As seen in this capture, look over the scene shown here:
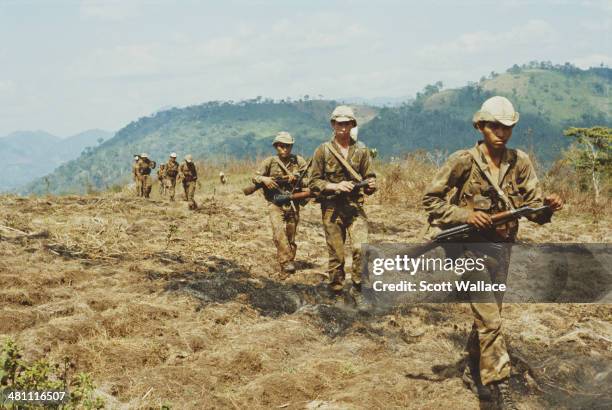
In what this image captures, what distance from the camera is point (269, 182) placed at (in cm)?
780

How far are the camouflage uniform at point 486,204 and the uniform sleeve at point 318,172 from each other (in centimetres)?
223

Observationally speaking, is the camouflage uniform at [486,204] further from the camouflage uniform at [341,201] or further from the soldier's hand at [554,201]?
the camouflage uniform at [341,201]

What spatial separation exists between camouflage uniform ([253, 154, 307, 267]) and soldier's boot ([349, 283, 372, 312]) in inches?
68.1

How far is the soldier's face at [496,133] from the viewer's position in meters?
3.54

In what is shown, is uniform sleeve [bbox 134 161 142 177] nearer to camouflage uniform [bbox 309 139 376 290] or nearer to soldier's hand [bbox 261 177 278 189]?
soldier's hand [bbox 261 177 278 189]

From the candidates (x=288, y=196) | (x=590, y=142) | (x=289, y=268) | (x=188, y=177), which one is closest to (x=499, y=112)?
(x=288, y=196)

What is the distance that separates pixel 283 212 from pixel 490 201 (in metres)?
4.46

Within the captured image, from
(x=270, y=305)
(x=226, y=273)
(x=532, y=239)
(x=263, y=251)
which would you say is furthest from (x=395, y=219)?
(x=270, y=305)

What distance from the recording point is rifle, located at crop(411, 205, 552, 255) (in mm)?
3502

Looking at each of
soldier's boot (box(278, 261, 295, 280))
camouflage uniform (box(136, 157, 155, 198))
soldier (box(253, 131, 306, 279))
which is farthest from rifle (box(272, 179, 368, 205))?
camouflage uniform (box(136, 157, 155, 198))

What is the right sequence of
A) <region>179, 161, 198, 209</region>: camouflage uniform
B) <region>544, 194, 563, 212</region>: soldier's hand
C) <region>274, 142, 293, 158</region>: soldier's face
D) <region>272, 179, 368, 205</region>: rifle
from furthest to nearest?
1. <region>179, 161, 198, 209</region>: camouflage uniform
2. <region>274, 142, 293, 158</region>: soldier's face
3. <region>272, 179, 368, 205</region>: rifle
4. <region>544, 194, 563, 212</region>: soldier's hand

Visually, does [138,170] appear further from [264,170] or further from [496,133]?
[496,133]

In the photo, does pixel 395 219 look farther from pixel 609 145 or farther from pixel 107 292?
pixel 609 145

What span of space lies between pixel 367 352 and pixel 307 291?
212cm
